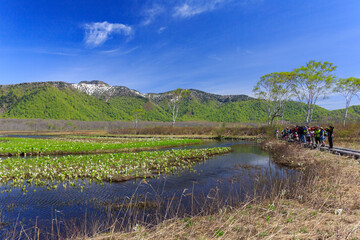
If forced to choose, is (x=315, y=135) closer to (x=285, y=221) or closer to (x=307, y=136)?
(x=307, y=136)

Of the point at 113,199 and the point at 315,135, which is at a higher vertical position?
the point at 315,135

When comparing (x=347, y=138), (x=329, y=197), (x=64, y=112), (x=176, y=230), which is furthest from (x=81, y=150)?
(x=64, y=112)

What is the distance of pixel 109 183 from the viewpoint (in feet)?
41.4

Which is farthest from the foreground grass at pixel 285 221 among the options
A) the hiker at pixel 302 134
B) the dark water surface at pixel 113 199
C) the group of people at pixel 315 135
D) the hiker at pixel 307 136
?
the hiker at pixel 302 134

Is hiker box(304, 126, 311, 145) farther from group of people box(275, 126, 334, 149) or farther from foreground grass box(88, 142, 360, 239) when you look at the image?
foreground grass box(88, 142, 360, 239)

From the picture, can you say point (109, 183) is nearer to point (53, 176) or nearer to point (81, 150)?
point (53, 176)

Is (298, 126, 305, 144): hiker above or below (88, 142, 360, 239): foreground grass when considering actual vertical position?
above

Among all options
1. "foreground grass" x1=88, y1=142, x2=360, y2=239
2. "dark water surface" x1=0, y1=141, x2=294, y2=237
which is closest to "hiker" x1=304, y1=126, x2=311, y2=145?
"dark water surface" x1=0, y1=141, x2=294, y2=237

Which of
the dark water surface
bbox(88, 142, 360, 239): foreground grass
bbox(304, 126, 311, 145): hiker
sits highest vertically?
bbox(304, 126, 311, 145): hiker

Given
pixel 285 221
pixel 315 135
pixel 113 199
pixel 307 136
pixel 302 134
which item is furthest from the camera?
pixel 302 134

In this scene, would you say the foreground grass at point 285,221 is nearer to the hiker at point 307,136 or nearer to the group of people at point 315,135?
the group of people at point 315,135

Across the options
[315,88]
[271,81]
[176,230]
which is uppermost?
[271,81]

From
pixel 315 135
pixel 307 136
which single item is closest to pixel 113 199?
pixel 315 135

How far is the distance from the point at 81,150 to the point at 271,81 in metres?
49.8
